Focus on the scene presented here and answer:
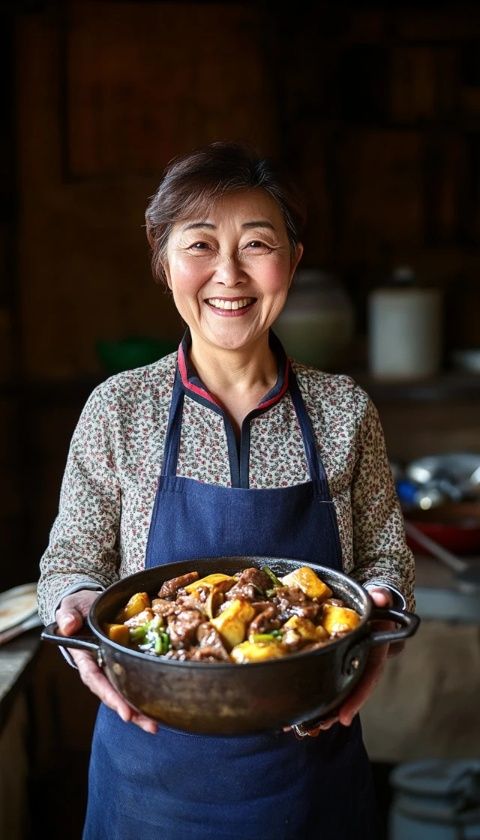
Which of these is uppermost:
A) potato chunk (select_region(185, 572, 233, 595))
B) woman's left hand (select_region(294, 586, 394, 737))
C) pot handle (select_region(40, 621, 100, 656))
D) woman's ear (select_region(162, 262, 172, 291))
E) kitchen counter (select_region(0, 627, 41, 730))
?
woman's ear (select_region(162, 262, 172, 291))

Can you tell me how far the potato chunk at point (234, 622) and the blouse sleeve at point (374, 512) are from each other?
422 mm

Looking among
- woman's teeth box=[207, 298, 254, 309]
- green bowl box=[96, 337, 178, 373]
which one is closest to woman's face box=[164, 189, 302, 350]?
woman's teeth box=[207, 298, 254, 309]

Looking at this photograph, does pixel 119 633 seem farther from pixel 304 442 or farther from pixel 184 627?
pixel 304 442

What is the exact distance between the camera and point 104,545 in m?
1.90

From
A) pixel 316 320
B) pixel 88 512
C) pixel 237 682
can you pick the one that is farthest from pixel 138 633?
pixel 316 320

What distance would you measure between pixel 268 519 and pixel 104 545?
1.03ft

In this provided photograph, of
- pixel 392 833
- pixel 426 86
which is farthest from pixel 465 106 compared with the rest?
pixel 392 833

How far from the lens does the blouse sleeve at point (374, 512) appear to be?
1954mm

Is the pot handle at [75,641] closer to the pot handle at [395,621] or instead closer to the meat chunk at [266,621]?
the meat chunk at [266,621]

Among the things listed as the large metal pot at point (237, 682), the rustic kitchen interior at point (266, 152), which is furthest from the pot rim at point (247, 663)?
the rustic kitchen interior at point (266, 152)

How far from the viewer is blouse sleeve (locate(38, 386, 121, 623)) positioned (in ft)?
6.10

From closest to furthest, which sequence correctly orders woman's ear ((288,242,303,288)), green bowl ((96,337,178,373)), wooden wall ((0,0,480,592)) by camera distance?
woman's ear ((288,242,303,288)) → green bowl ((96,337,178,373)) → wooden wall ((0,0,480,592))

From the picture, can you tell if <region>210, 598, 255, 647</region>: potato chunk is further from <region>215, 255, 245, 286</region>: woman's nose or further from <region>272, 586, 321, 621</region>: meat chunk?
<region>215, 255, 245, 286</region>: woman's nose

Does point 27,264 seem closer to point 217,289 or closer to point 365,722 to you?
point 365,722
